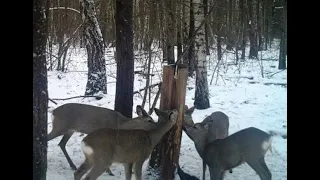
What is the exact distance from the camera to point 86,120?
1728 mm

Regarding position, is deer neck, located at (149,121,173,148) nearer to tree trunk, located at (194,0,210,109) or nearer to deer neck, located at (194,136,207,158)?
deer neck, located at (194,136,207,158)

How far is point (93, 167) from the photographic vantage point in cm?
141

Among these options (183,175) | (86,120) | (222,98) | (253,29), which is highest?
(253,29)

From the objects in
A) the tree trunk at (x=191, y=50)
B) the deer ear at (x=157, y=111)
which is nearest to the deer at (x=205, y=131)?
the deer ear at (x=157, y=111)

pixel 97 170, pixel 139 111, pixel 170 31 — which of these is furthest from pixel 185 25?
pixel 97 170

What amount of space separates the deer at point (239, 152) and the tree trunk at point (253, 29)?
0.30 metres

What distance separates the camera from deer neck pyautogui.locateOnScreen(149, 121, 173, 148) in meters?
1.72

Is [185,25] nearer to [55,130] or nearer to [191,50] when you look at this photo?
[191,50]

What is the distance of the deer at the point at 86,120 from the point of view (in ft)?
4.53

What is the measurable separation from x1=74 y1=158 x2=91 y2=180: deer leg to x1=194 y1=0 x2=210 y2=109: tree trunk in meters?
0.49

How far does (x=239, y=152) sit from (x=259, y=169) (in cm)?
38

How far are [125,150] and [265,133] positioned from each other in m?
0.75
